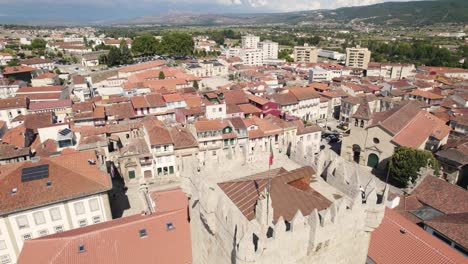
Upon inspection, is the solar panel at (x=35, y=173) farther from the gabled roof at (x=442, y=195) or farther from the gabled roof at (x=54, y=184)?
the gabled roof at (x=442, y=195)

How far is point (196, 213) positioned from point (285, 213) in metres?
4.51

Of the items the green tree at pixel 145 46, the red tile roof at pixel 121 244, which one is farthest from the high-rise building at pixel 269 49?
the red tile roof at pixel 121 244

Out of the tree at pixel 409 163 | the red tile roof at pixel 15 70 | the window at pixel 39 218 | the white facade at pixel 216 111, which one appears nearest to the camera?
the window at pixel 39 218

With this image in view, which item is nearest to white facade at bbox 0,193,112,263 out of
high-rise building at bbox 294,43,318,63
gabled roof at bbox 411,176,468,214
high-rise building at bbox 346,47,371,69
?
gabled roof at bbox 411,176,468,214

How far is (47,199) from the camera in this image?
26.9 m

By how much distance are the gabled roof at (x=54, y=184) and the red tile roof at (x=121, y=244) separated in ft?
23.0

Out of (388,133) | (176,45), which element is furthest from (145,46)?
(388,133)

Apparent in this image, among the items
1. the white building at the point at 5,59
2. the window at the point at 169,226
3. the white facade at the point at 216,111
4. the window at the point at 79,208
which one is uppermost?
the white building at the point at 5,59

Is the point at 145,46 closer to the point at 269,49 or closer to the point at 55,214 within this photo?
the point at 269,49

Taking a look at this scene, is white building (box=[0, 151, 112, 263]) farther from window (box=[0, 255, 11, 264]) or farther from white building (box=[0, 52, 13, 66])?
white building (box=[0, 52, 13, 66])

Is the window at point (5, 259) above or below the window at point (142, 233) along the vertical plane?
below

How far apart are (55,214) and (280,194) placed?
24.4 m

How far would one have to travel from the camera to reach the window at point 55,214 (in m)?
27.7

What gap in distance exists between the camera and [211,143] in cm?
4784
